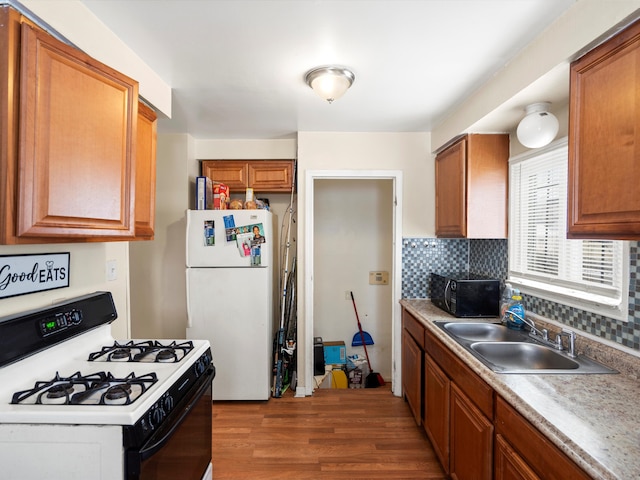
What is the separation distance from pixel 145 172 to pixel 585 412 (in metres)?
2.12

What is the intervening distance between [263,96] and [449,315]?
2.03 meters

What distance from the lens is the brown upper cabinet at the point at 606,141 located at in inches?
41.8

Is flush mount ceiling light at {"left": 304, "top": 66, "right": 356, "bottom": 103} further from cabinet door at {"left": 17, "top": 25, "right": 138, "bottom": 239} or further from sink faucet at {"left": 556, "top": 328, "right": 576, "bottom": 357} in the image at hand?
sink faucet at {"left": 556, "top": 328, "right": 576, "bottom": 357}

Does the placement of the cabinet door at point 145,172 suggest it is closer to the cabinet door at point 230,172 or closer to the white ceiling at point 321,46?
the white ceiling at point 321,46

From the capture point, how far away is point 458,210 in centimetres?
242

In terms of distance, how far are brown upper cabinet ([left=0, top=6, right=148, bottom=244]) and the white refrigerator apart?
1.27 m

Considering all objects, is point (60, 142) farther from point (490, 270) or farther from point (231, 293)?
point (490, 270)

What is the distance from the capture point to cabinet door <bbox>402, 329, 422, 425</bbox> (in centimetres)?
232

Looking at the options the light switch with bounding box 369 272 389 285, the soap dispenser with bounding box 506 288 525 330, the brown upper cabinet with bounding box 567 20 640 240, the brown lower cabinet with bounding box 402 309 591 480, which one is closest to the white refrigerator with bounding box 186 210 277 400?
the brown lower cabinet with bounding box 402 309 591 480

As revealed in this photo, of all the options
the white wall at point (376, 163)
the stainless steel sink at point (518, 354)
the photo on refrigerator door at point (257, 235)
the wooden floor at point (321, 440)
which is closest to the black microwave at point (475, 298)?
the stainless steel sink at point (518, 354)

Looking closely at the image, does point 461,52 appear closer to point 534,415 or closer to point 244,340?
point 534,415

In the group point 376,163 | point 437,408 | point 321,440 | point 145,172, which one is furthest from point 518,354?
point 145,172

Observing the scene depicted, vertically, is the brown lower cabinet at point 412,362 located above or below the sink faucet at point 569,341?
below

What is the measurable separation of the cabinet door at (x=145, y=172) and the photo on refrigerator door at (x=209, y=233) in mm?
885
